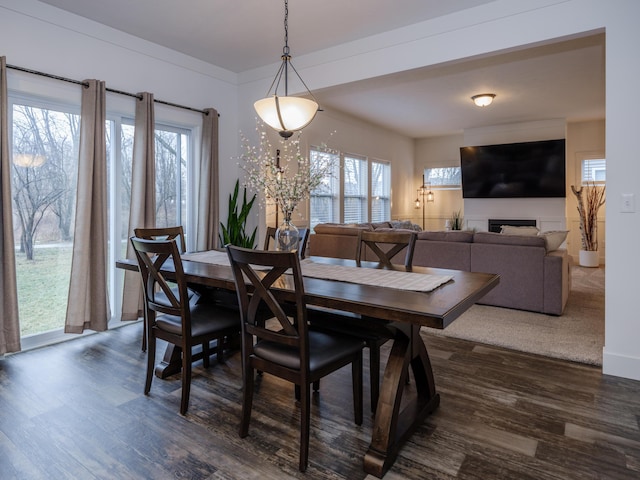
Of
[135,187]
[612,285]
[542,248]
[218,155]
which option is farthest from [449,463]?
[218,155]

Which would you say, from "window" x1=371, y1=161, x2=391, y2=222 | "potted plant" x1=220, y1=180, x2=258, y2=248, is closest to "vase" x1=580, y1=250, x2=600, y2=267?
"window" x1=371, y1=161, x2=391, y2=222

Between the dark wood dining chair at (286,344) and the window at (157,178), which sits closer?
the dark wood dining chair at (286,344)

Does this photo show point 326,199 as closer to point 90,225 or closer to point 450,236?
point 450,236

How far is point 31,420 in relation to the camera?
84.8 inches

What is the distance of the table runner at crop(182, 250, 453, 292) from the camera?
199cm

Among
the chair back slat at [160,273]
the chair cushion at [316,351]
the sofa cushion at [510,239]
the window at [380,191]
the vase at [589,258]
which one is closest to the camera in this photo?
the chair cushion at [316,351]

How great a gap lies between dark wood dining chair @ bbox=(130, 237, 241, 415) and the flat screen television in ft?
22.8

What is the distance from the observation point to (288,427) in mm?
2092

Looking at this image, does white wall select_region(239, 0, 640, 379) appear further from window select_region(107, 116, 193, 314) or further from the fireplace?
the fireplace

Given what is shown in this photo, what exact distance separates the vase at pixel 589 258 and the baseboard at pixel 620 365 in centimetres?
531

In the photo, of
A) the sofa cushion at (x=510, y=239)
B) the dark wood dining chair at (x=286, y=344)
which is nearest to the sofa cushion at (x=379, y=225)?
the sofa cushion at (x=510, y=239)

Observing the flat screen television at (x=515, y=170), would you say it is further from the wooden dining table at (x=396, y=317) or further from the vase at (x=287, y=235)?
the vase at (x=287, y=235)

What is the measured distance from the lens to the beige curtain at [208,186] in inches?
175

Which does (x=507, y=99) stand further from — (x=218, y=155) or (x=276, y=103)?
(x=276, y=103)
